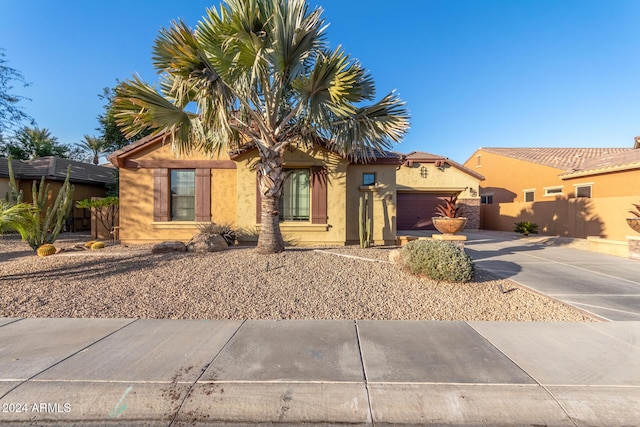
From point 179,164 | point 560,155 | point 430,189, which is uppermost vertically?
point 560,155

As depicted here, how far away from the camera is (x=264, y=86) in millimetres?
6926

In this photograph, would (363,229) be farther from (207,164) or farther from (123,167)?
(123,167)

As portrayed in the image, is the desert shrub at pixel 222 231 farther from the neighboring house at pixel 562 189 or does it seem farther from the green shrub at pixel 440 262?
the neighboring house at pixel 562 189

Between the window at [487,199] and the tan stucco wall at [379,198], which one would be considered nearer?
the tan stucco wall at [379,198]

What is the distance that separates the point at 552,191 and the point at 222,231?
65.1ft

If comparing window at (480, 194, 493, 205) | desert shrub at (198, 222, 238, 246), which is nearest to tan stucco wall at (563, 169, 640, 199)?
window at (480, 194, 493, 205)

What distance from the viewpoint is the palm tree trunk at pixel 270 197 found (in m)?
7.40

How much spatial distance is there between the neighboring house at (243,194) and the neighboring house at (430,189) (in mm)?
8722

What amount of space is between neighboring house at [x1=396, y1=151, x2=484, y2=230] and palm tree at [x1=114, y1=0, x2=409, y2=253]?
11.5 m

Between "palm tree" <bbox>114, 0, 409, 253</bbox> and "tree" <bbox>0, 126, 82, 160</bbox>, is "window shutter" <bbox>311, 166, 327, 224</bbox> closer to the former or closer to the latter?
"palm tree" <bbox>114, 0, 409, 253</bbox>

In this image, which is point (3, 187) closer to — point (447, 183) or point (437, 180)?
point (437, 180)

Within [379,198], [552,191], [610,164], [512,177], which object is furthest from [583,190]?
[379,198]

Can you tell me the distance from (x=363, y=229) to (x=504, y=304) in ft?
16.4

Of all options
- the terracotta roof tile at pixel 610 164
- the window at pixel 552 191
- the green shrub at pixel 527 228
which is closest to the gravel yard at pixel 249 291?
the green shrub at pixel 527 228
